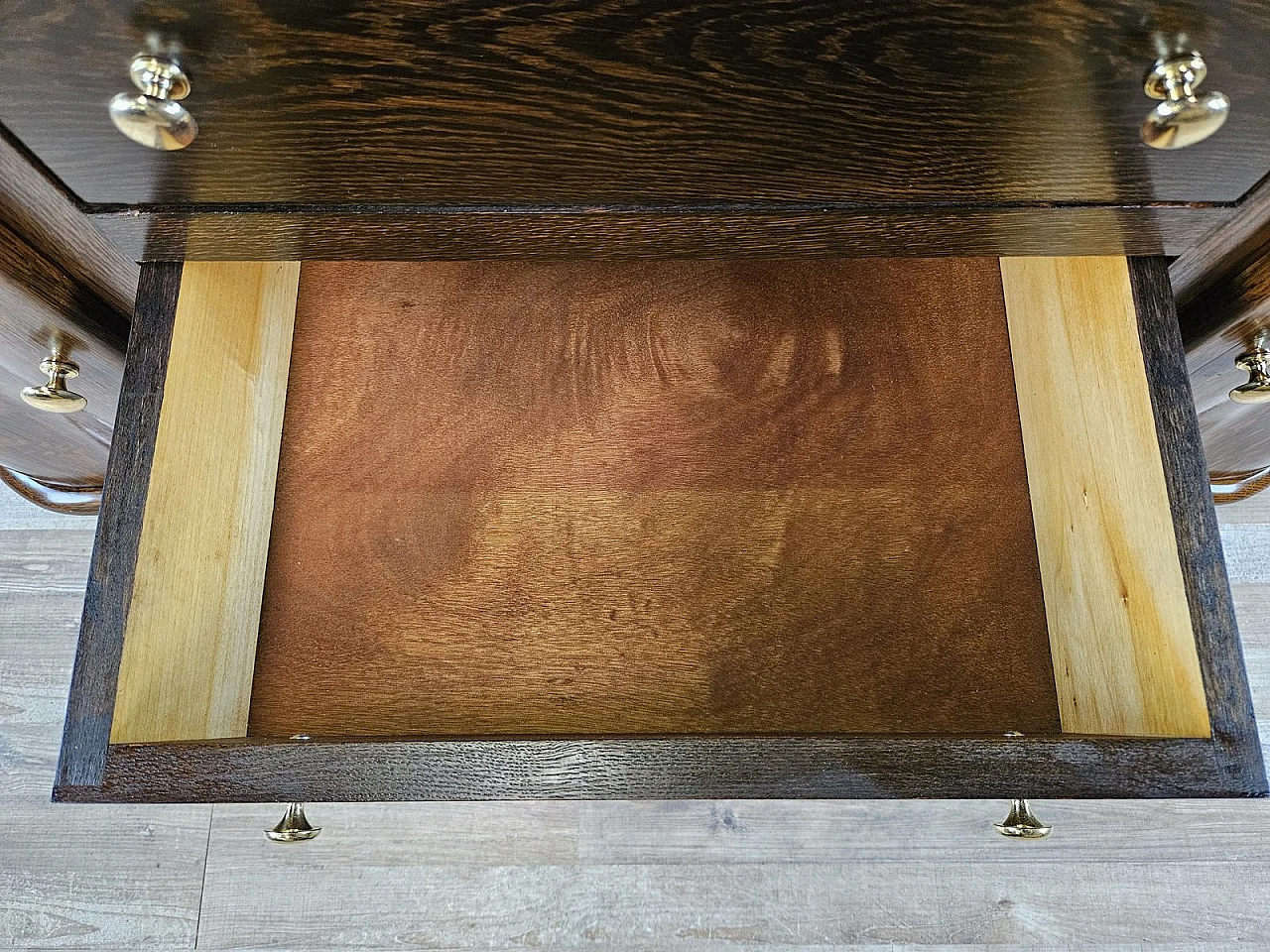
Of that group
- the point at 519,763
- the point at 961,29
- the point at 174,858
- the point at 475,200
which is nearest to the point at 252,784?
the point at 519,763

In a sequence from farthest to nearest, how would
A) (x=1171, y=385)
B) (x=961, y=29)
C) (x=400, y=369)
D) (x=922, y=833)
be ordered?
(x=922, y=833) < (x=400, y=369) < (x=1171, y=385) < (x=961, y=29)

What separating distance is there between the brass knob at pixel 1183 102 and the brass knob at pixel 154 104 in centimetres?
36

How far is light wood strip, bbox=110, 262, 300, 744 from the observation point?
0.43 m

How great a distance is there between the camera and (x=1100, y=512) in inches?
18.9

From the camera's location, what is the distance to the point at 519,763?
1.18 feet

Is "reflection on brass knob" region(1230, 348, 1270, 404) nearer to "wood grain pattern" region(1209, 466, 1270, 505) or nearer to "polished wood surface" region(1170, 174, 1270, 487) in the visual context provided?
"polished wood surface" region(1170, 174, 1270, 487)

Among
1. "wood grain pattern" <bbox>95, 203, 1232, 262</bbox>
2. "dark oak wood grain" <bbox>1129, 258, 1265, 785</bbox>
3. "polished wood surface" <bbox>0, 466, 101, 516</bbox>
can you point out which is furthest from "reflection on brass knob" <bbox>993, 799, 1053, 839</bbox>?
"polished wood surface" <bbox>0, 466, 101, 516</bbox>

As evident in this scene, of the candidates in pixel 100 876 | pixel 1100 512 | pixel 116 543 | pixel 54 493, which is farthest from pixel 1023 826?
pixel 54 493

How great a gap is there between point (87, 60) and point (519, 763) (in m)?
0.30

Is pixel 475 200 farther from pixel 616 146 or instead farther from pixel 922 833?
pixel 922 833

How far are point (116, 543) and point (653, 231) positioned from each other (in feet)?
0.92

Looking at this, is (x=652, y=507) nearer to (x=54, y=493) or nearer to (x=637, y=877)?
(x=637, y=877)

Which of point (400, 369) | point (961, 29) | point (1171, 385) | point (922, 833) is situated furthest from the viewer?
point (922, 833)

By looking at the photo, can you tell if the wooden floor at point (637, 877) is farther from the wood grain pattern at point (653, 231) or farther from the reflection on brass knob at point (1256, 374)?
the wood grain pattern at point (653, 231)
